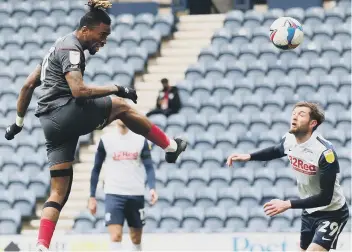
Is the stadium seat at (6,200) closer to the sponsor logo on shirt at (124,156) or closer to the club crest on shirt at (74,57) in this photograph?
the sponsor logo on shirt at (124,156)

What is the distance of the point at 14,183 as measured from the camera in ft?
50.9

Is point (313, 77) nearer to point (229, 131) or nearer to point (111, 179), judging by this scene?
point (229, 131)

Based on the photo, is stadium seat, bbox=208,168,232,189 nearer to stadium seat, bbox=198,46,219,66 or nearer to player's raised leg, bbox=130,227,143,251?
player's raised leg, bbox=130,227,143,251

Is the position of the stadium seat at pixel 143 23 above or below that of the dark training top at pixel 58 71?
above

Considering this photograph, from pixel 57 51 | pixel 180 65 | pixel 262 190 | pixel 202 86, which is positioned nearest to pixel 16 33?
pixel 180 65

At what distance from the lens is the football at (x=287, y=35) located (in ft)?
33.3

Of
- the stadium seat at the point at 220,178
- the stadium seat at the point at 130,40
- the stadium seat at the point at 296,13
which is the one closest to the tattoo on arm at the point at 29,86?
the stadium seat at the point at 220,178

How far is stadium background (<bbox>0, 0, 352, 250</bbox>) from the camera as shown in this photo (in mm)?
14016

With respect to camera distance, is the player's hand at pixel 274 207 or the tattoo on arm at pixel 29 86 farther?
the tattoo on arm at pixel 29 86

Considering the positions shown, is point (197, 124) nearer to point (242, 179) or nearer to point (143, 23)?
point (242, 179)

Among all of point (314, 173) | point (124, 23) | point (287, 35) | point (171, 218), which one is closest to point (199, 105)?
point (171, 218)

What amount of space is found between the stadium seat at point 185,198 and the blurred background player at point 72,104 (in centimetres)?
563

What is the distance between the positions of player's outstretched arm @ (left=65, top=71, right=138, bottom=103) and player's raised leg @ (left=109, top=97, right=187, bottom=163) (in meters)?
0.18

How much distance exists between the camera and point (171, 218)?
46.3 ft
